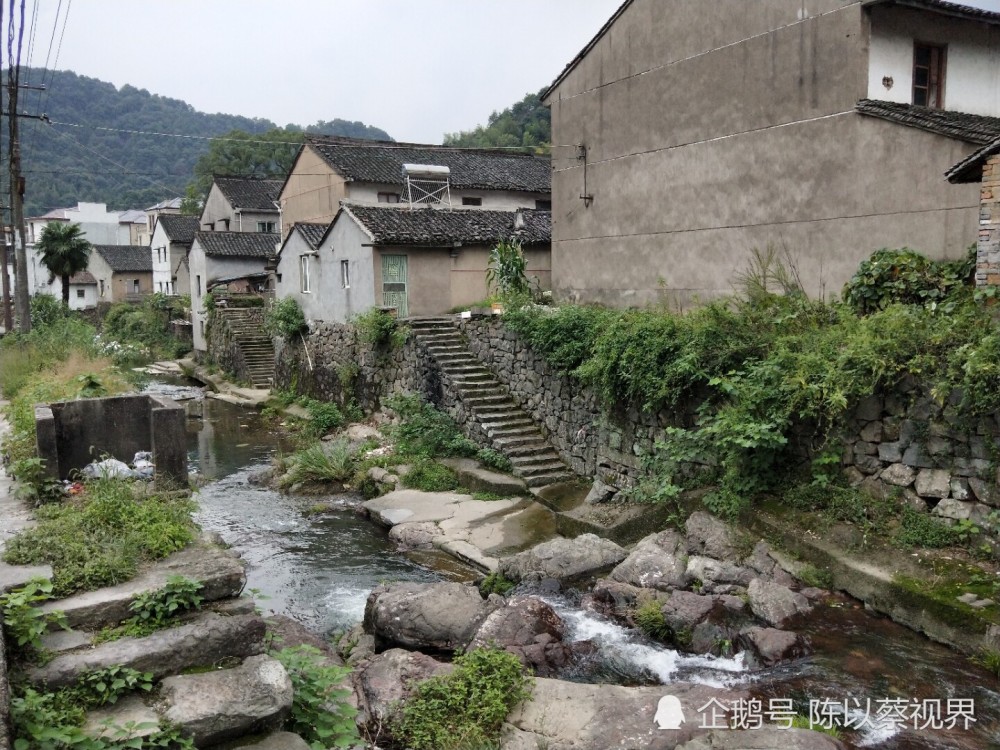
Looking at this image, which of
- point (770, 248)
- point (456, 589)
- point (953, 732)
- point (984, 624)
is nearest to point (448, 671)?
point (456, 589)

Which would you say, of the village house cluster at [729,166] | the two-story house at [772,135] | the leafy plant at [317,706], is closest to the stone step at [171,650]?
the leafy plant at [317,706]

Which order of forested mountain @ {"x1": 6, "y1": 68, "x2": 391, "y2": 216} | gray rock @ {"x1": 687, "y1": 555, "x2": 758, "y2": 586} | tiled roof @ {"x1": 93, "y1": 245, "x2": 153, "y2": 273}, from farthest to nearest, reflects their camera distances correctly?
forested mountain @ {"x1": 6, "y1": 68, "x2": 391, "y2": 216} → tiled roof @ {"x1": 93, "y1": 245, "x2": 153, "y2": 273} → gray rock @ {"x1": 687, "y1": 555, "x2": 758, "y2": 586}

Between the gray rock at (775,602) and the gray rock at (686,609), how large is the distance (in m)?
0.46

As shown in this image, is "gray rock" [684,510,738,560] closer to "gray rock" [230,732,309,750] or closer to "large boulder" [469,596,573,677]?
"large boulder" [469,596,573,677]

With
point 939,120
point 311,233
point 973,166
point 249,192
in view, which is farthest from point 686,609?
point 249,192

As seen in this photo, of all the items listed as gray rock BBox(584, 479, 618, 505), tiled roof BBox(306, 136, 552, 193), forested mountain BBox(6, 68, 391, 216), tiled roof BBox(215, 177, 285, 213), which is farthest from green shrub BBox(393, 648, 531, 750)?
forested mountain BBox(6, 68, 391, 216)

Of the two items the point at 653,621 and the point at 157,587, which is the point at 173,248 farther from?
the point at 157,587

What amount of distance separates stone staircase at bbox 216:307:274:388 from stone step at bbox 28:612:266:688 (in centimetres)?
2407

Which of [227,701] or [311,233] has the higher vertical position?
[311,233]

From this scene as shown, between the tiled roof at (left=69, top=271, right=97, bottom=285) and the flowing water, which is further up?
the tiled roof at (left=69, top=271, right=97, bottom=285)

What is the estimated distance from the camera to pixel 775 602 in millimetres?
8492

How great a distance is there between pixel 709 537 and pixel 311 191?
26375mm

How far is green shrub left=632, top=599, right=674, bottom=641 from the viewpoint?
8492 millimetres

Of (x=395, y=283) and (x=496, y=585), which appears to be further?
(x=395, y=283)
